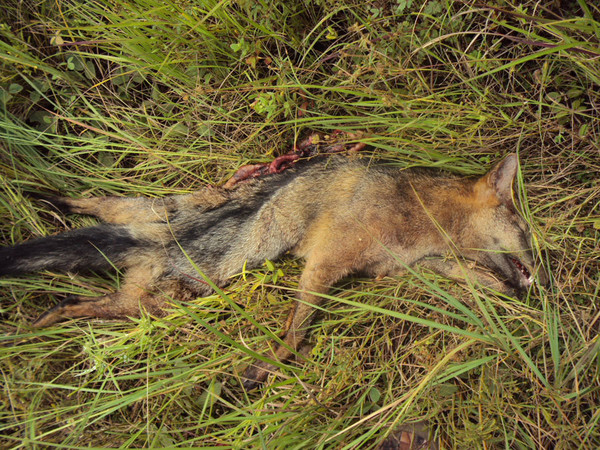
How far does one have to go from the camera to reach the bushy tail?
312 centimetres

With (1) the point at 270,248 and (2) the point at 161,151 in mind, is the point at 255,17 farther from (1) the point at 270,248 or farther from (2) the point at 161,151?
(1) the point at 270,248

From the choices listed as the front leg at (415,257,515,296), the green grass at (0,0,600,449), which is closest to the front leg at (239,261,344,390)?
the green grass at (0,0,600,449)

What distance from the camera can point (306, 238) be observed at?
3.33m

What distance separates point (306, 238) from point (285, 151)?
914mm

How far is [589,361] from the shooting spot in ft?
9.57

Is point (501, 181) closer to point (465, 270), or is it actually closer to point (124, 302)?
point (465, 270)

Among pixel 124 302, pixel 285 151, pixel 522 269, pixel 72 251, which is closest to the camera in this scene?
pixel 72 251

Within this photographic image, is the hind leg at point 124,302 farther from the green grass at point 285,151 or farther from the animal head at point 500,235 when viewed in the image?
the animal head at point 500,235

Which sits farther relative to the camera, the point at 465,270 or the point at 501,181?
the point at 465,270

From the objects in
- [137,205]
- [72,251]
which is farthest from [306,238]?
[72,251]

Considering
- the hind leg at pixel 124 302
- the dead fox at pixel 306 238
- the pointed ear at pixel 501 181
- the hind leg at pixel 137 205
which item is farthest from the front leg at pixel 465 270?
the hind leg at pixel 124 302

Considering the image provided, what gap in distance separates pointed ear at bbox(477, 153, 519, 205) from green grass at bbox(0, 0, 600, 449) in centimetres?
16

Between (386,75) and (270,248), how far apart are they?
1674mm

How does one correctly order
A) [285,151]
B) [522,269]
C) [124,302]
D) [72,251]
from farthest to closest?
[285,151], [522,269], [124,302], [72,251]
